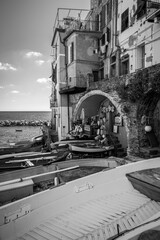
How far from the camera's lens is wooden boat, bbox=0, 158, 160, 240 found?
2.87m

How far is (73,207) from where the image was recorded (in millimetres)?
3564

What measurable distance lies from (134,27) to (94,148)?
8426 mm

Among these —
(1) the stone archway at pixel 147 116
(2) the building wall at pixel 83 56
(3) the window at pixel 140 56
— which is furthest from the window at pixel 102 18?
(1) the stone archway at pixel 147 116

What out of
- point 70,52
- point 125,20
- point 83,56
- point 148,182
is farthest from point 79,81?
point 148,182

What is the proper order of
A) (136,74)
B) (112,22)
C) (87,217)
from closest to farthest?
(87,217), (136,74), (112,22)

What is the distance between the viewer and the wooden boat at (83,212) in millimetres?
2869

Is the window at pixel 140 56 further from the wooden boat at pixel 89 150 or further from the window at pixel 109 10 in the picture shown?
the wooden boat at pixel 89 150

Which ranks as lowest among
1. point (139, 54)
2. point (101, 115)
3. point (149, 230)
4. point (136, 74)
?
point (149, 230)

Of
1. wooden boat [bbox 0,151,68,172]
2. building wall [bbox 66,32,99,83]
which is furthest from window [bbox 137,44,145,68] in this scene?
wooden boat [bbox 0,151,68,172]

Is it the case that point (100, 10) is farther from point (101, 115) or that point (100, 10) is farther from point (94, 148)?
point (94, 148)

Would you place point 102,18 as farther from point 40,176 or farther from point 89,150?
point 40,176

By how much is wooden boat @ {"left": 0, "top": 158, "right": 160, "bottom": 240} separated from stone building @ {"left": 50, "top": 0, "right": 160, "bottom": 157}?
473 centimetres

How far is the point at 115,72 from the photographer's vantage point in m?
13.8

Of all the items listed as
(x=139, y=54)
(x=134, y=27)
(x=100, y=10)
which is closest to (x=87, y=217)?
(x=139, y=54)
